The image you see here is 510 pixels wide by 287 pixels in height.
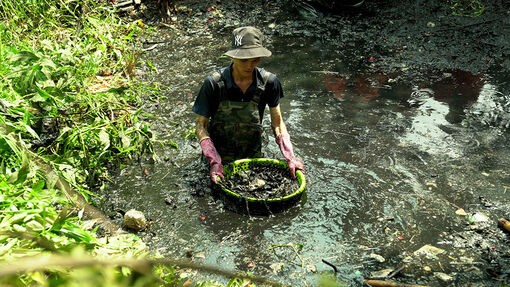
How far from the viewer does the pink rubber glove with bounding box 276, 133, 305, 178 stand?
3.84m

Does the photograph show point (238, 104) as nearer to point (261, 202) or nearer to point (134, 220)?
point (261, 202)

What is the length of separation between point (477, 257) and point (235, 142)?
222cm

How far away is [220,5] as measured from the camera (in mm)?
8266

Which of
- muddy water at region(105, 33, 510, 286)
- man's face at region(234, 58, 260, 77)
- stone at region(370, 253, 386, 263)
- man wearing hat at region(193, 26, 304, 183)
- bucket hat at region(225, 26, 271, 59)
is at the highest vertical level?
bucket hat at region(225, 26, 271, 59)

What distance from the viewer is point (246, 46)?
11.5ft

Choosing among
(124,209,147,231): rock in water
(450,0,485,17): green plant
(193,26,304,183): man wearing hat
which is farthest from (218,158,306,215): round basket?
(450,0,485,17): green plant

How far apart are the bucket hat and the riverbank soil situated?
50.7 inches

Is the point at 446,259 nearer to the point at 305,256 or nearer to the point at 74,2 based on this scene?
the point at 305,256

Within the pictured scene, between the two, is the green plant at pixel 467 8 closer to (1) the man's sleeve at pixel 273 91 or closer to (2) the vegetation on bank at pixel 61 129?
(1) the man's sleeve at pixel 273 91

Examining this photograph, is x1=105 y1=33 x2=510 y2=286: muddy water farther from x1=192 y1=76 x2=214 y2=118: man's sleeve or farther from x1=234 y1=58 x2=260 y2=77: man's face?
x1=234 y1=58 x2=260 y2=77: man's face

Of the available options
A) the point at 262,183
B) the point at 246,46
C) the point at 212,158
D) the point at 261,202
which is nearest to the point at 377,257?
the point at 261,202

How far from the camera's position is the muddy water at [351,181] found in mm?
3246

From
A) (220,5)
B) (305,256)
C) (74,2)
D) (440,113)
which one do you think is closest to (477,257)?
(305,256)

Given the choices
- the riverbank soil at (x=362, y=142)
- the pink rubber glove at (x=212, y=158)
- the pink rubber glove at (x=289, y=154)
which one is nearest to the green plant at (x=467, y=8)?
the riverbank soil at (x=362, y=142)
